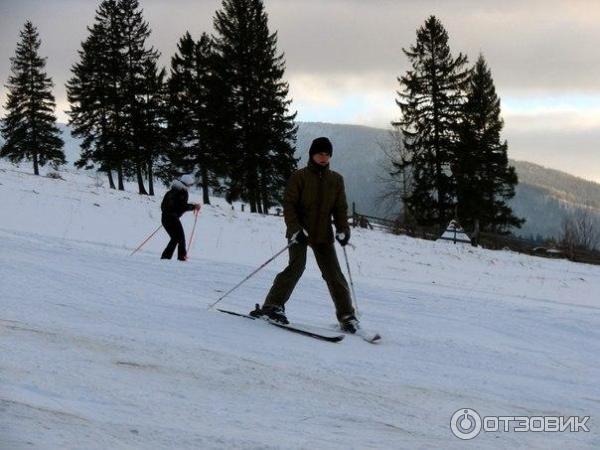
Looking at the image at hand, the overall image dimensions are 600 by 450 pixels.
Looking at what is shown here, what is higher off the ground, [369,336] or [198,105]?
[198,105]

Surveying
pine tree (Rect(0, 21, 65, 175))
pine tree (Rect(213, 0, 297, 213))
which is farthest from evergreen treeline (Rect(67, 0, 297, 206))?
pine tree (Rect(0, 21, 65, 175))

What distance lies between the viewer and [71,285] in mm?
7926

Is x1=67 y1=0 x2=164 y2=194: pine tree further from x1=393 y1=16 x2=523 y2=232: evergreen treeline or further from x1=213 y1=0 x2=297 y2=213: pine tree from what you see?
x1=393 y1=16 x2=523 y2=232: evergreen treeline

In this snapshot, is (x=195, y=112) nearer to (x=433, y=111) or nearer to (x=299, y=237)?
(x=433, y=111)

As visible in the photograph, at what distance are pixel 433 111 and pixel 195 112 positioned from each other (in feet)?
45.0

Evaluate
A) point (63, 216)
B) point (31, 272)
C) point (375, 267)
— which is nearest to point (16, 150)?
point (63, 216)

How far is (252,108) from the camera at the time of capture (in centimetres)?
3488

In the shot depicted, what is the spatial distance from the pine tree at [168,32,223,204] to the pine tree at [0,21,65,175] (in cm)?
1654

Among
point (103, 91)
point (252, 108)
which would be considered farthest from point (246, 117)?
point (103, 91)

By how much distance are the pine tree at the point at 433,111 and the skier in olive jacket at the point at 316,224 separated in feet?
101

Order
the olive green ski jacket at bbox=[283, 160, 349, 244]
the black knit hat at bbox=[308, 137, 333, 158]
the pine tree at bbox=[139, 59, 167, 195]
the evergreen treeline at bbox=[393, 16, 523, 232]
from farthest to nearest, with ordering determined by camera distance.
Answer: the pine tree at bbox=[139, 59, 167, 195] < the evergreen treeline at bbox=[393, 16, 523, 232] < the olive green ski jacket at bbox=[283, 160, 349, 244] < the black knit hat at bbox=[308, 137, 333, 158]

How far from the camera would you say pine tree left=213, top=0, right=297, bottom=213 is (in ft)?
113

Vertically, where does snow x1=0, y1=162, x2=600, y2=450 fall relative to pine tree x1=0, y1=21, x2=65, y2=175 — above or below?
below

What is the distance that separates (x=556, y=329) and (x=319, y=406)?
5699 millimetres
